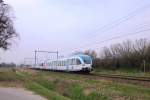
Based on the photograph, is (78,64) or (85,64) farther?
(78,64)

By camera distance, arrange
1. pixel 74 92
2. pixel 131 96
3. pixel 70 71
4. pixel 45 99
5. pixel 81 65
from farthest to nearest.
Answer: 1. pixel 70 71
2. pixel 81 65
3. pixel 74 92
4. pixel 45 99
5. pixel 131 96

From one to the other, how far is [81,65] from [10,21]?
11.8 meters

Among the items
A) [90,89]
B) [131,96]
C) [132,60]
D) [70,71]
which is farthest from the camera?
[132,60]

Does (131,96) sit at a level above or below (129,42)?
below

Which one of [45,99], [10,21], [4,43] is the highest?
[10,21]

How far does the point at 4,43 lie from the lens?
4341 cm

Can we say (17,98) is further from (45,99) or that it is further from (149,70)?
(149,70)

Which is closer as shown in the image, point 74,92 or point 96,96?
point 96,96

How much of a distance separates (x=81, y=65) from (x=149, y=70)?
10.1 metres

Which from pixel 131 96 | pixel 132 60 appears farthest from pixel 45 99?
pixel 132 60

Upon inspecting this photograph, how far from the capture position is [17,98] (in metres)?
21.0

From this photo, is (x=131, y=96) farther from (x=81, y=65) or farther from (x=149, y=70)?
(x=149, y=70)

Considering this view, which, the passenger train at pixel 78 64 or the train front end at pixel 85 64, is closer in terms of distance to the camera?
the train front end at pixel 85 64

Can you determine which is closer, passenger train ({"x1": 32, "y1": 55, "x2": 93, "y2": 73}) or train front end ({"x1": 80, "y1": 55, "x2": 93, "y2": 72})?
train front end ({"x1": 80, "y1": 55, "x2": 93, "y2": 72})
